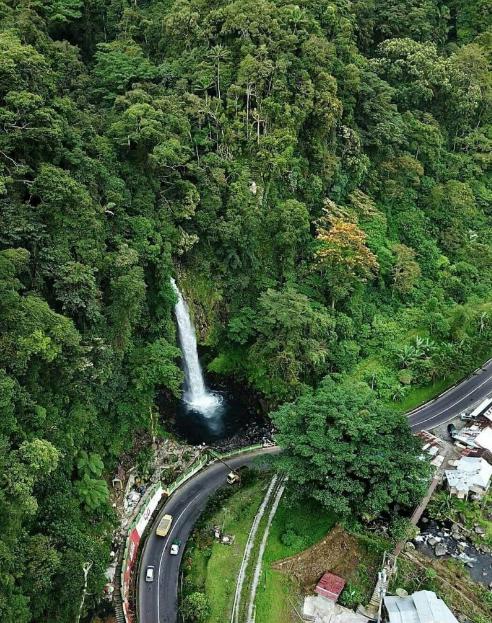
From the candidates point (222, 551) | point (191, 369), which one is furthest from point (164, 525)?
point (191, 369)

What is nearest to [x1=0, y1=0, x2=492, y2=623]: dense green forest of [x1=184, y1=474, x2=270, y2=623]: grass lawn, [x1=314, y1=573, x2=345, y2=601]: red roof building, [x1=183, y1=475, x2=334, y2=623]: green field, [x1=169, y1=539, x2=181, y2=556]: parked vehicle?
[x1=169, y1=539, x2=181, y2=556]: parked vehicle

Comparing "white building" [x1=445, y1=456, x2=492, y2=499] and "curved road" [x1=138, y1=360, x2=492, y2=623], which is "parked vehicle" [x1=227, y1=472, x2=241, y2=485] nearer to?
"curved road" [x1=138, y1=360, x2=492, y2=623]

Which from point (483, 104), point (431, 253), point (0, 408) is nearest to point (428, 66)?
point (483, 104)

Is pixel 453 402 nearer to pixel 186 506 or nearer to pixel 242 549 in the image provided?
pixel 242 549

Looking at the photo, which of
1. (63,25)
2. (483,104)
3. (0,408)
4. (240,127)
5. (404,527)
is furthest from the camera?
(483,104)

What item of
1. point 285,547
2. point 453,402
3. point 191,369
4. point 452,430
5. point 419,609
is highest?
point 453,402

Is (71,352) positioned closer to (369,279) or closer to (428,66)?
(369,279)
